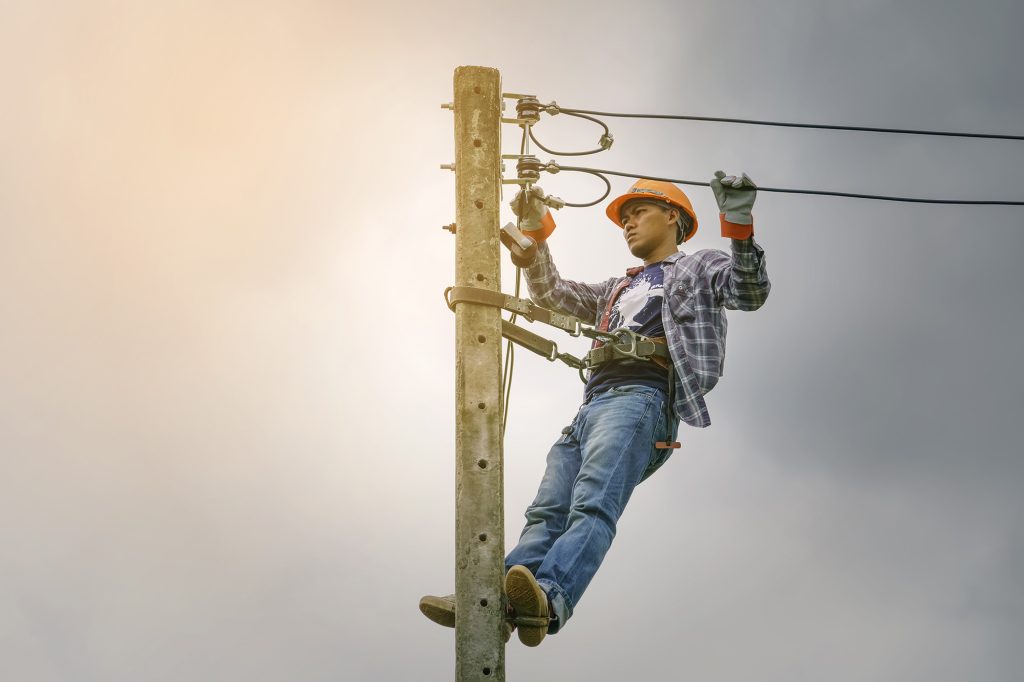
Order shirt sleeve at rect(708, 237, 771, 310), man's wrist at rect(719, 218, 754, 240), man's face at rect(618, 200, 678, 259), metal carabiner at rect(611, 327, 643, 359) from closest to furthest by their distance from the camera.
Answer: man's wrist at rect(719, 218, 754, 240) → shirt sleeve at rect(708, 237, 771, 310) → metal carabiner at rect(611, 327, 643, 359) → man's face at rect(618, 200, 678, 259)

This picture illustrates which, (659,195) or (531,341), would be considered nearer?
(531,341)

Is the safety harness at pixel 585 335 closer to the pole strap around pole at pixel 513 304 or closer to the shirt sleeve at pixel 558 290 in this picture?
the pole strap around pole at pixel 513 304

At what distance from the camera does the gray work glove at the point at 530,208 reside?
814 cm

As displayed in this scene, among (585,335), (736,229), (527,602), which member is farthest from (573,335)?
(527,602)

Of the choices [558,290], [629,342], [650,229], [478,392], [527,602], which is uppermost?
[650,229]

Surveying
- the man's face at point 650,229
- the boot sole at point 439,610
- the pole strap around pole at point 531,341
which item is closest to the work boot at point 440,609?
the boot sole at point 439,610

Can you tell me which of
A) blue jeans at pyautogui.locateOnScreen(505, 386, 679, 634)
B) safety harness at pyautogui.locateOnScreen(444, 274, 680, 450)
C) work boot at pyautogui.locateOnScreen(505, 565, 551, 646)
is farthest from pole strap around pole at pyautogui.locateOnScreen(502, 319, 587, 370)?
work boot at pyautogui.locateOnScreen(505, 565, 551, 646)

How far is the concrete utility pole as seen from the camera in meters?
6.84

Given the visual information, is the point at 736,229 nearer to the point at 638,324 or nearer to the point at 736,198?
the point at 736,198

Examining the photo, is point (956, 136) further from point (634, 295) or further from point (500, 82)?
point (500, 82)

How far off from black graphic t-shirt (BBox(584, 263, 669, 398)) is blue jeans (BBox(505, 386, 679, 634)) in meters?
0.08

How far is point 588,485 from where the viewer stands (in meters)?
7.41

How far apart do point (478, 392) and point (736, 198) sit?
178 centimetres

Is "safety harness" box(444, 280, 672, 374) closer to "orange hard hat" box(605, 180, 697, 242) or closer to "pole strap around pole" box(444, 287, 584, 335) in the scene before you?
"pole strap around pole" box(444, 287, 584, 335)
